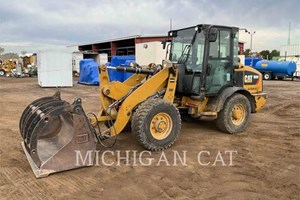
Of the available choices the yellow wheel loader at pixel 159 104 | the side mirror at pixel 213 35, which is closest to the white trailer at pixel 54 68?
the yellow wheel loader at pixel 159 104

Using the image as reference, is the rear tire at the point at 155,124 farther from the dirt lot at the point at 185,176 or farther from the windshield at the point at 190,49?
the windshield at the point at 190,49

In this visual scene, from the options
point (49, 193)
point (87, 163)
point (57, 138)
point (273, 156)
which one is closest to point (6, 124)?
point (57, 138)

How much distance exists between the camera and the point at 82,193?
3.61 meters

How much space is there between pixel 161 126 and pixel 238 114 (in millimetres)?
2109

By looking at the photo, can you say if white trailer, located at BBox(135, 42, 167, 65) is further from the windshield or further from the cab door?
the cab door

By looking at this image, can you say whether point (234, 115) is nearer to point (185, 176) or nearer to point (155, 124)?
point (155, 124)

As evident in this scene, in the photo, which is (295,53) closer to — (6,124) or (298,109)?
(298,109)

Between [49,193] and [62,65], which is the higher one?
[62,65]

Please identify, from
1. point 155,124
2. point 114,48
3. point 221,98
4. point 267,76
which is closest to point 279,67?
point 267,76

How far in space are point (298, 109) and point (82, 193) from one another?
8.19m

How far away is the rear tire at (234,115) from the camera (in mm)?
6043

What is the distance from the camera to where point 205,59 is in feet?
18.7

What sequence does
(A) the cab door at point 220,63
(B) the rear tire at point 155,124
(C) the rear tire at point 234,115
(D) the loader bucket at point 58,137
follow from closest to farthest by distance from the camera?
(D) the loader bucket at point 58,137 → (B) the rear tire at point 155,124 → (A) the cab door at point 220,63 → (C) the rear tire at point 234,115

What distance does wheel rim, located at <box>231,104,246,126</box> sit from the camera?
624 centimetres
